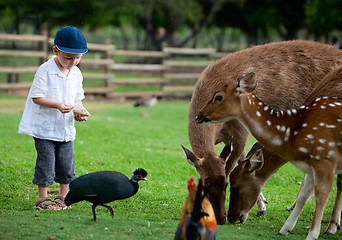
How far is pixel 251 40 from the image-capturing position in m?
41.8

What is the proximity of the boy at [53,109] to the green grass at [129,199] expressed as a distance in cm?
47

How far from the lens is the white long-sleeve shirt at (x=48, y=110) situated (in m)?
5.71

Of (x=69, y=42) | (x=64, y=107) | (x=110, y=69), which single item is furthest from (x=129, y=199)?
(x=110, y=69)

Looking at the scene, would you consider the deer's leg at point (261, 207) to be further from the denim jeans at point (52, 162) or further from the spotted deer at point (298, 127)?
the denim jeans at point (52, 162)

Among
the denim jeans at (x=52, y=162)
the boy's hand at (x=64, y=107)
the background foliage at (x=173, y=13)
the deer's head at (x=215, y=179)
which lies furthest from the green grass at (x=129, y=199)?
the background foliage at (x=173, y=13)

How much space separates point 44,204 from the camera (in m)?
5.73

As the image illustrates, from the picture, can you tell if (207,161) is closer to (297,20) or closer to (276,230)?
(276,230)

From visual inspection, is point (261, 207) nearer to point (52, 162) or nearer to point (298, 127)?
point (298, 127)

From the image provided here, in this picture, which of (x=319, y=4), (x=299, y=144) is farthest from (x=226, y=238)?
(x=319, y=4)

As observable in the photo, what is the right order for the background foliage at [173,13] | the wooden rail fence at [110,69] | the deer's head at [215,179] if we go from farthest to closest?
the background foliage at [173,13] < the wooden rail fence at [110,69] < the deer's head at [215,179]

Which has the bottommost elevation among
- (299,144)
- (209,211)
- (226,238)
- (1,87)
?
(1,87)

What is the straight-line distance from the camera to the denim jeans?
575 cm

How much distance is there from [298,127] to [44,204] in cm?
296

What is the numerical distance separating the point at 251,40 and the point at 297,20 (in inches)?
219
